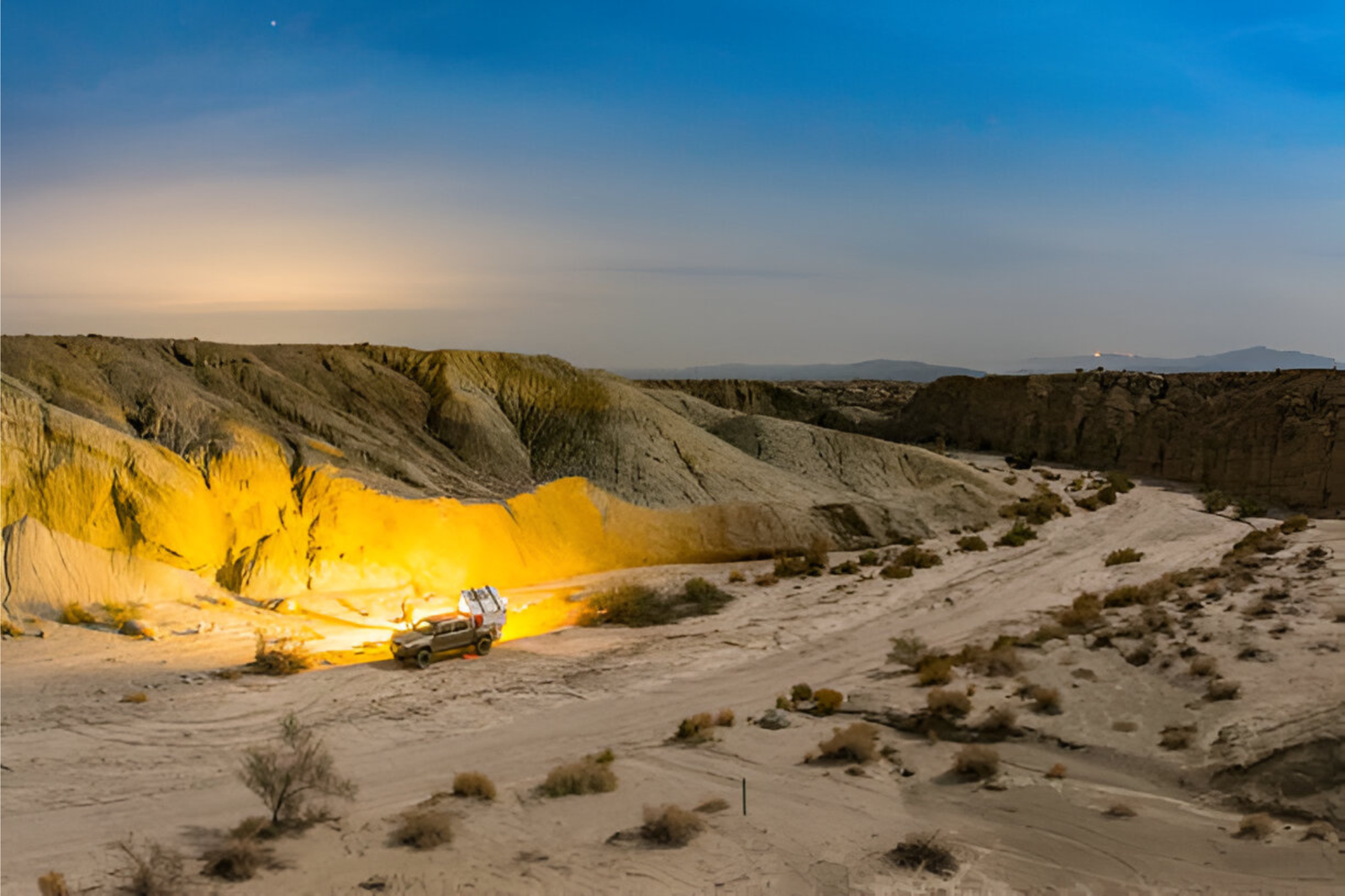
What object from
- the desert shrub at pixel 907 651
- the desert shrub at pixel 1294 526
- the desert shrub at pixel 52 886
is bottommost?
the desert shrub at pixel 52 886

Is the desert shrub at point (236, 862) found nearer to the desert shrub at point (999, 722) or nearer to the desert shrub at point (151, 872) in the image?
the desert shrub at point (151, 872)

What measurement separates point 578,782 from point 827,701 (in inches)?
217

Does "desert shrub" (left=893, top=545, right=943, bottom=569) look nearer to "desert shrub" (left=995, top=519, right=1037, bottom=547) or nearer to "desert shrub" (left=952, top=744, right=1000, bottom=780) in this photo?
"desert shrub" (left=995, top=519, right=1037, bottom=547)

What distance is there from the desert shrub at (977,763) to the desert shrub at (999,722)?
1198 mm

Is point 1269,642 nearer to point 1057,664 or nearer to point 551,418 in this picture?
point 1057,664

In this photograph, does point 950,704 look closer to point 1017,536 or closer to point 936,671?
point 936,671

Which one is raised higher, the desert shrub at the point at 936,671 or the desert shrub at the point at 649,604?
the desert shrub at the point at 936,671

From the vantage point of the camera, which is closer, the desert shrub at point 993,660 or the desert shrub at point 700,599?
the desert shrub at point 993,660

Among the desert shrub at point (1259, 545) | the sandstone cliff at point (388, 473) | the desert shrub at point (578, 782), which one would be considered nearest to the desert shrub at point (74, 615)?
the sandstone cliff at point (388, 473)

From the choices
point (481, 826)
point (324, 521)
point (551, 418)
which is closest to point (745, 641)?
point (481, 826)

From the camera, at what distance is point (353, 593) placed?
23609mm

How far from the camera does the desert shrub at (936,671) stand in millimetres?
16516

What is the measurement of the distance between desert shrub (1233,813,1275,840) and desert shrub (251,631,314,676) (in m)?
16.8

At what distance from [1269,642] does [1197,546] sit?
15759mm
